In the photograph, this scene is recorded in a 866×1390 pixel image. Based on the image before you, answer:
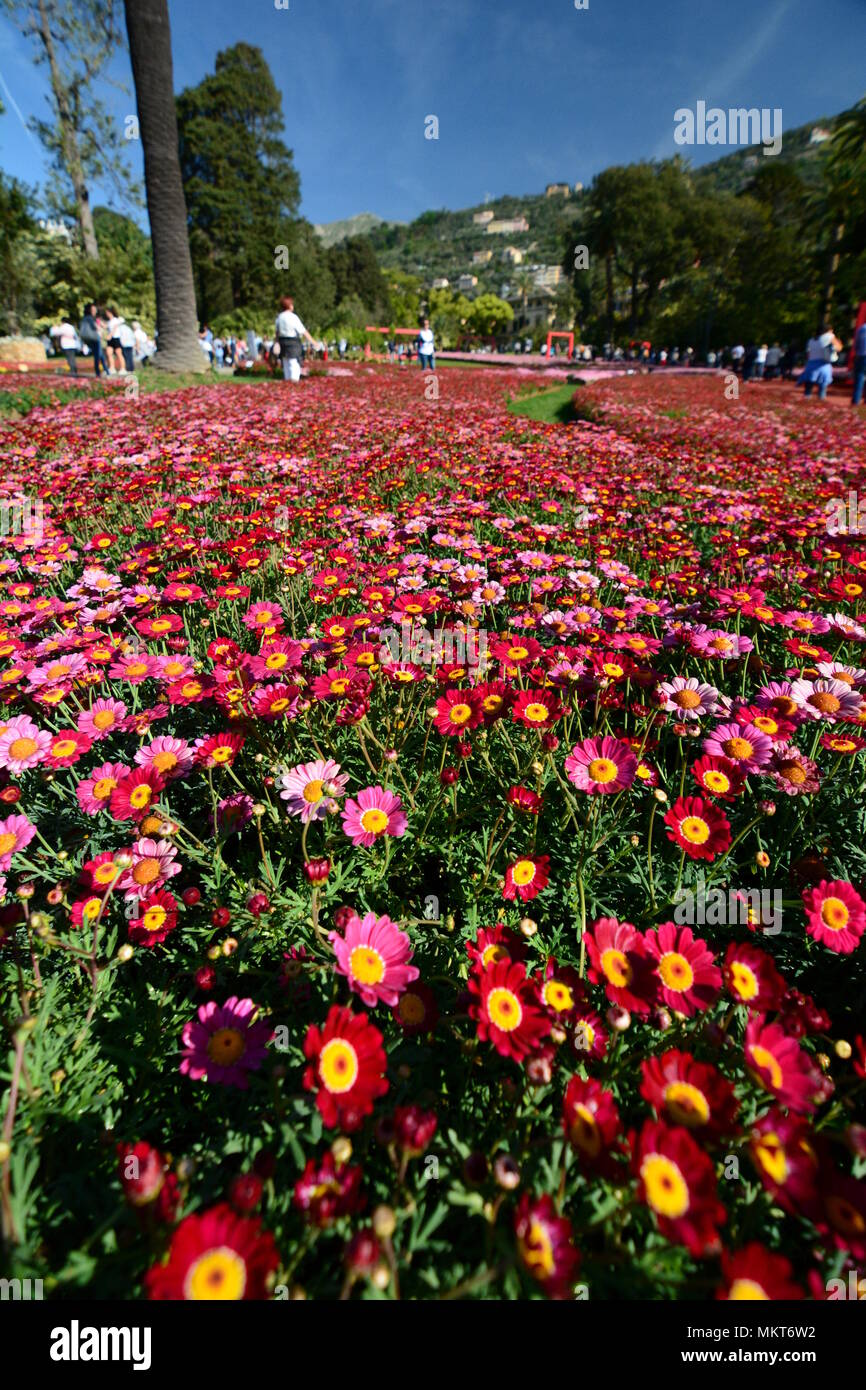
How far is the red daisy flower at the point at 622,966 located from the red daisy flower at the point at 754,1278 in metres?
0.31

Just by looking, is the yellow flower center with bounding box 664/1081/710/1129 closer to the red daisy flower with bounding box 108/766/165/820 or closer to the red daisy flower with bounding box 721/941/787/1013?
the red daisy flower with bounding box 721/941/787/1013

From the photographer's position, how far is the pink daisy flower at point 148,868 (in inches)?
50.6

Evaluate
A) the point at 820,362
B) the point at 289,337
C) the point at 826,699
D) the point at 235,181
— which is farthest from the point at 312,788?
the point at 235,181

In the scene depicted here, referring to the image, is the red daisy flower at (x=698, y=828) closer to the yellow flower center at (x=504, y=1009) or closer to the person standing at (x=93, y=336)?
the yellow flower center at (x=504, y=1009)

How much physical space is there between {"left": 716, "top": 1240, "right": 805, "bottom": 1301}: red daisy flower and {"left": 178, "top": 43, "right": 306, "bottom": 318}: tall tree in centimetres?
4647

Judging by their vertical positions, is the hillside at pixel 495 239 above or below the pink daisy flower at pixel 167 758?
above

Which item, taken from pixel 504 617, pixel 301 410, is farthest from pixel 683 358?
pixel 504 617

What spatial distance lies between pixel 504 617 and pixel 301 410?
6652 millimetres

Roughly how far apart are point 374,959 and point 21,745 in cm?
112

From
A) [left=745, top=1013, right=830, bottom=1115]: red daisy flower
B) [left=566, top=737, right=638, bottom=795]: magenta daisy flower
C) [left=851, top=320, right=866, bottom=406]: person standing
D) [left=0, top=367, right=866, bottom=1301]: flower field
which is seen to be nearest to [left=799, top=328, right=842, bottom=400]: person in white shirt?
[left=851, top=320, right=866, bottom=406]: person standing

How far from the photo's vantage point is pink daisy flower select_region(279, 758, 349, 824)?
4.50ft

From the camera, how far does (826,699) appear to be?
1578mm

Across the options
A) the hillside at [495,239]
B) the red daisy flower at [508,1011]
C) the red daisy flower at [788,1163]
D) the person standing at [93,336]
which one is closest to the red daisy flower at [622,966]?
the red daisy flower at [508,1011]
